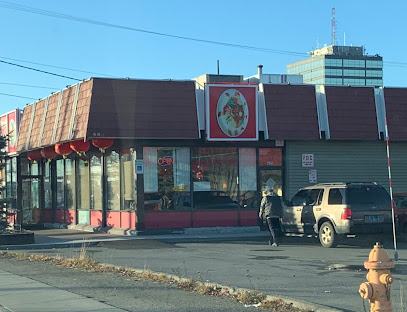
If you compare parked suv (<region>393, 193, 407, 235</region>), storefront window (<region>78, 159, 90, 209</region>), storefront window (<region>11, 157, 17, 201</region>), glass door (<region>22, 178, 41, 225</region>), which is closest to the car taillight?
parked suv (<region>393, 193, 407, 235</region>)

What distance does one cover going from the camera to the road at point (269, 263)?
373 inches

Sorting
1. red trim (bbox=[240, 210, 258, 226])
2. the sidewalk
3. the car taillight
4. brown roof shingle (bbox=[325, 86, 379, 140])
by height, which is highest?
brown roof shingle (bbox=[325, 86, 379, 140])

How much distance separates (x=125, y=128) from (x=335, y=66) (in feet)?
407

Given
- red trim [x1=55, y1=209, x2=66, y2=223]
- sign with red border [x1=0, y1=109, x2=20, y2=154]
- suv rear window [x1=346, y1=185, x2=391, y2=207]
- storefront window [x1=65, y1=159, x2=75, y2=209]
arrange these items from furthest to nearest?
sign with red border [x1=0, y1=109, x2=20, y2=154] < red trim [x1=55, y1=209, x2=66, y2=223] < storefront window [x1=65, y1=159, x2=75, y2=209] < suv rear window [x1=346, y1=185, x2=391, y2=207]

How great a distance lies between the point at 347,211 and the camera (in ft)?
53.1

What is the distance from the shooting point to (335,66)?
138m

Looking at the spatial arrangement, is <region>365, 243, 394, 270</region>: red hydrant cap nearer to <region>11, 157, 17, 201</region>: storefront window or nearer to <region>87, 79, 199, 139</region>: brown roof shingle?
<region>87, 79, 199, 139</region>: brown roof shingle

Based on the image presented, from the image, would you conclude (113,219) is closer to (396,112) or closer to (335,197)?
(335,197)

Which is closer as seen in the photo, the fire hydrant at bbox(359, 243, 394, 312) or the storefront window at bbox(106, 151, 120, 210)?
A: the fire hydrant at bbox(359, 243, 394, 312)

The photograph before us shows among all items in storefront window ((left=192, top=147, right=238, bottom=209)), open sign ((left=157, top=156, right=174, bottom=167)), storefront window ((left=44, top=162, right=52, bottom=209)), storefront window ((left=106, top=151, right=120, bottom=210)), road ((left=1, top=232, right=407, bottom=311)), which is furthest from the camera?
storefront window ((left=44, top=162, right=52, bottom=209))

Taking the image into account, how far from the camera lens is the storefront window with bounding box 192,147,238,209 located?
21.9 metres

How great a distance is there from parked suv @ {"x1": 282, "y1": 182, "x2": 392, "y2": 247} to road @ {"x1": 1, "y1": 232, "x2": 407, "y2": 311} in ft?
1.75

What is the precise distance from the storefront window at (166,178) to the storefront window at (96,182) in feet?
9.44

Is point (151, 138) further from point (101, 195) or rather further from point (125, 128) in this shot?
point (101, 195)
